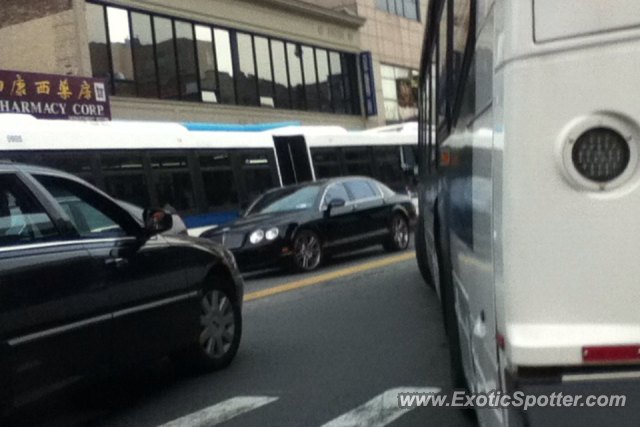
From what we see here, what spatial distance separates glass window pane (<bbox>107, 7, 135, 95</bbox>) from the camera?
29.2m

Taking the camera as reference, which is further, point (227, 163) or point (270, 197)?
point (227, 163)

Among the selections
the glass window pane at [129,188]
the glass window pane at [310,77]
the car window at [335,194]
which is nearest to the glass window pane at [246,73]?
the glass window pane at [310,77]

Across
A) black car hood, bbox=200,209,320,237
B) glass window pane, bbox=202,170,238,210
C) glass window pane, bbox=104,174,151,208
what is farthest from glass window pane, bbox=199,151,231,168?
black car hood, bbox=200,209,320,237

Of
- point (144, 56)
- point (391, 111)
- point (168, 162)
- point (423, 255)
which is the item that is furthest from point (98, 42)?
point (391, 111)

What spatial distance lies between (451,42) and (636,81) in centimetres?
237

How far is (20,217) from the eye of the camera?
5660 millimetres

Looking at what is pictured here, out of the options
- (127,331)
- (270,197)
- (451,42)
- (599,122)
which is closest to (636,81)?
(599,122)

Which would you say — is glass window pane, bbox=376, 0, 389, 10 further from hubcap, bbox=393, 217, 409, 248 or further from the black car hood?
the black car hood

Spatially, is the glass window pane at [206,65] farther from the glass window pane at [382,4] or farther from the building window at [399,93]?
the glass window pane at [382,4]

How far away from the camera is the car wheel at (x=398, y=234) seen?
17906mm

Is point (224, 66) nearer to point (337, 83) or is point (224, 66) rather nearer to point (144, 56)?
point (144, 56)

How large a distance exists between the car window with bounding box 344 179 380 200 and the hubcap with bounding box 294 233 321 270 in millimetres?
1520

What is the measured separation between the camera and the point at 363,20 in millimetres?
44469

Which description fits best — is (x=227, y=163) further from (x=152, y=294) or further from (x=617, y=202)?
(x=617, y=202)
